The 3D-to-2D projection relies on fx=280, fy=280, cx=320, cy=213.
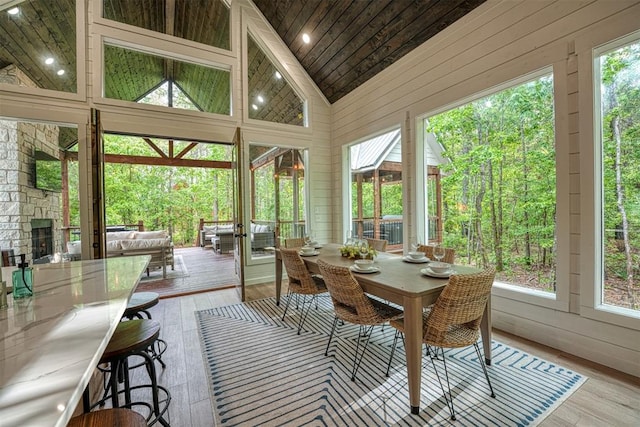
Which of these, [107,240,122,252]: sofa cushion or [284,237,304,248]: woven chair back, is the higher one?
[284,237,304,248]: woven chair back

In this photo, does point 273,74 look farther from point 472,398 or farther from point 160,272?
point 472,398

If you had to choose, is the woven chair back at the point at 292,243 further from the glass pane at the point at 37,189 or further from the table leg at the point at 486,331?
the glass pane at the point at 37,189

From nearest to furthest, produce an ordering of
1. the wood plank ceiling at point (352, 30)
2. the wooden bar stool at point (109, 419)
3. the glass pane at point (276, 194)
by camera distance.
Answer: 1. the wooden bar stool at point (109, 419)
2. the wood plank ceiling at point (352, 30)
3. the glass pane at point (276, 194)

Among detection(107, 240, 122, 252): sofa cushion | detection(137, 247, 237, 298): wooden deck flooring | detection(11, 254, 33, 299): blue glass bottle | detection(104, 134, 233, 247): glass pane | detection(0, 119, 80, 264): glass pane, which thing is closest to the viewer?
detection(11, 254, 33, 299): blue glass bottle

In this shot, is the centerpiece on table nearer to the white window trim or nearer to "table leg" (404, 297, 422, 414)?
"table leg" (404, 297, 422, 414)

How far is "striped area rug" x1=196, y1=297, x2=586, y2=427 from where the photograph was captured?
1.80m

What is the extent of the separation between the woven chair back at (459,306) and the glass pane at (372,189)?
11.1ft

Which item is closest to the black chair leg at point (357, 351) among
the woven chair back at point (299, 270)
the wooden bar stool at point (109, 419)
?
the woven chair back at point (299, 270)

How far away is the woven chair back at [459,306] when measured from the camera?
1767 mm

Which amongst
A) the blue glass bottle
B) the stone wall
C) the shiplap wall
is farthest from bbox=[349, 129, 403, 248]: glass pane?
the stone wall

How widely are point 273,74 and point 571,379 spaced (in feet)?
18.7

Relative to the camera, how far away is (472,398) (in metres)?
1.94

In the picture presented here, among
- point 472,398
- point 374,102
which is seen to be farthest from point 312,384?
point 374,102

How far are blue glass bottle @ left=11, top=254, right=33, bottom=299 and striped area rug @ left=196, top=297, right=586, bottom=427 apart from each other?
131cm
